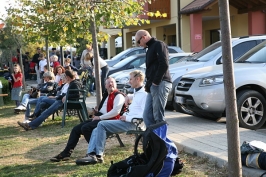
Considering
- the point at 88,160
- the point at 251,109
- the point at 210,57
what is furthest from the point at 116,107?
the point at 210,57

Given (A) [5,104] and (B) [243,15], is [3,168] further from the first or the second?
(B) [243,15]

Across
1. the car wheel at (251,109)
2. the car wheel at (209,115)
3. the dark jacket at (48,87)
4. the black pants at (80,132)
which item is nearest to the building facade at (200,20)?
the dark jacket at (48,87)

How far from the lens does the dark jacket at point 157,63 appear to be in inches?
275

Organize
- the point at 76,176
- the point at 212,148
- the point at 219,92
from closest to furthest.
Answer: the point at 76,176 < the point at 212,148 < the point at 219,92

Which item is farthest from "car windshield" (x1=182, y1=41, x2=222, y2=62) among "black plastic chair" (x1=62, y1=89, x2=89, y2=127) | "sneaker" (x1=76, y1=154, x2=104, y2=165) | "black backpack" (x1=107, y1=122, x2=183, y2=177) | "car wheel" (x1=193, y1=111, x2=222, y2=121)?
"black backpack" (x1=107, y1=122, x2=183, y2=177)

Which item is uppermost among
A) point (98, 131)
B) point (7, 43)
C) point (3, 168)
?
point (7, 43)

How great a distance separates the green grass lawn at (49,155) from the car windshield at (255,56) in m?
3.01

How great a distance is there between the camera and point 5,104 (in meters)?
16.9

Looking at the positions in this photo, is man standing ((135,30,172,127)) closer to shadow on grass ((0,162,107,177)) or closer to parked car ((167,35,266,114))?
shadow on grass ((0,162,107,177))

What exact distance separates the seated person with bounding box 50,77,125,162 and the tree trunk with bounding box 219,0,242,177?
2963mm

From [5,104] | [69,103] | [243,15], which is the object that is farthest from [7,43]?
[69,103]

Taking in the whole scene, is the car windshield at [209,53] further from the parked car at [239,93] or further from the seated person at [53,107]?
the seated person at [53,107]

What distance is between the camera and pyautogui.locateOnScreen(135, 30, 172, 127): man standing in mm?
7000

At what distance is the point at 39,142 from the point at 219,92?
3.54m
